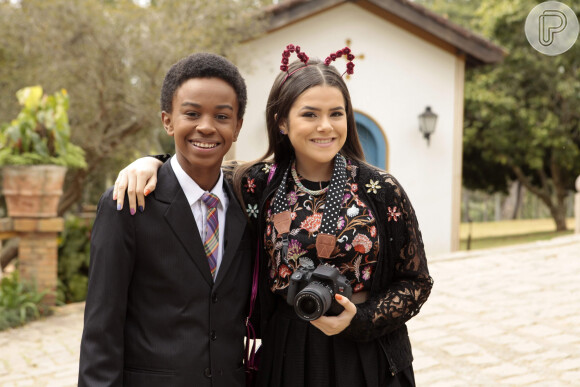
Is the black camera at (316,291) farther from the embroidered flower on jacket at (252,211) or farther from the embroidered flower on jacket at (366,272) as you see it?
the embroidered flower on jacket at (252,211)

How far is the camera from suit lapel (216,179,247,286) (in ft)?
6.54

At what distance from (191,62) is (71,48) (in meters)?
6.86

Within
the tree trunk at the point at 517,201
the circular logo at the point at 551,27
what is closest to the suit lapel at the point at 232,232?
the circular logo at the point at 551,27

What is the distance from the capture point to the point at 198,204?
2.06 meters

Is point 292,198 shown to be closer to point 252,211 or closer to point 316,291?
point 252,211

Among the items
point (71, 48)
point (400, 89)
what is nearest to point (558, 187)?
point (400, 89)

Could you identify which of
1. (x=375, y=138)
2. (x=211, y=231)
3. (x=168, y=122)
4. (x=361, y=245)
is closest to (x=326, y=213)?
(x=361, y=245)

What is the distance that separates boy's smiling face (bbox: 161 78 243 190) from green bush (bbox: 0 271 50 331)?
198 inches

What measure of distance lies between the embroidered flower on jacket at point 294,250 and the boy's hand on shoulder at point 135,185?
54cm

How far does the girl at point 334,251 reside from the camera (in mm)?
2148

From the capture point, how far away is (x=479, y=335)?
540 cm

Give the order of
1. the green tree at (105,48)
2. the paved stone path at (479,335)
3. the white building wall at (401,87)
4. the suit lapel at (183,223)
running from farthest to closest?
1. the white building wall at (401,87)
2. the green tree at (105,48)
3. the paved stone path at (479,335)
4. the suit lapel at (183,223)

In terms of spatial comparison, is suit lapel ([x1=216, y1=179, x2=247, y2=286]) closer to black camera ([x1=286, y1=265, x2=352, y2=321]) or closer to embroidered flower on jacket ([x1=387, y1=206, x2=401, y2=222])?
black camera ([x1=286, y1=265, x2=352, y2=321])

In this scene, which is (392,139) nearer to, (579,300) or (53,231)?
(579,300)
